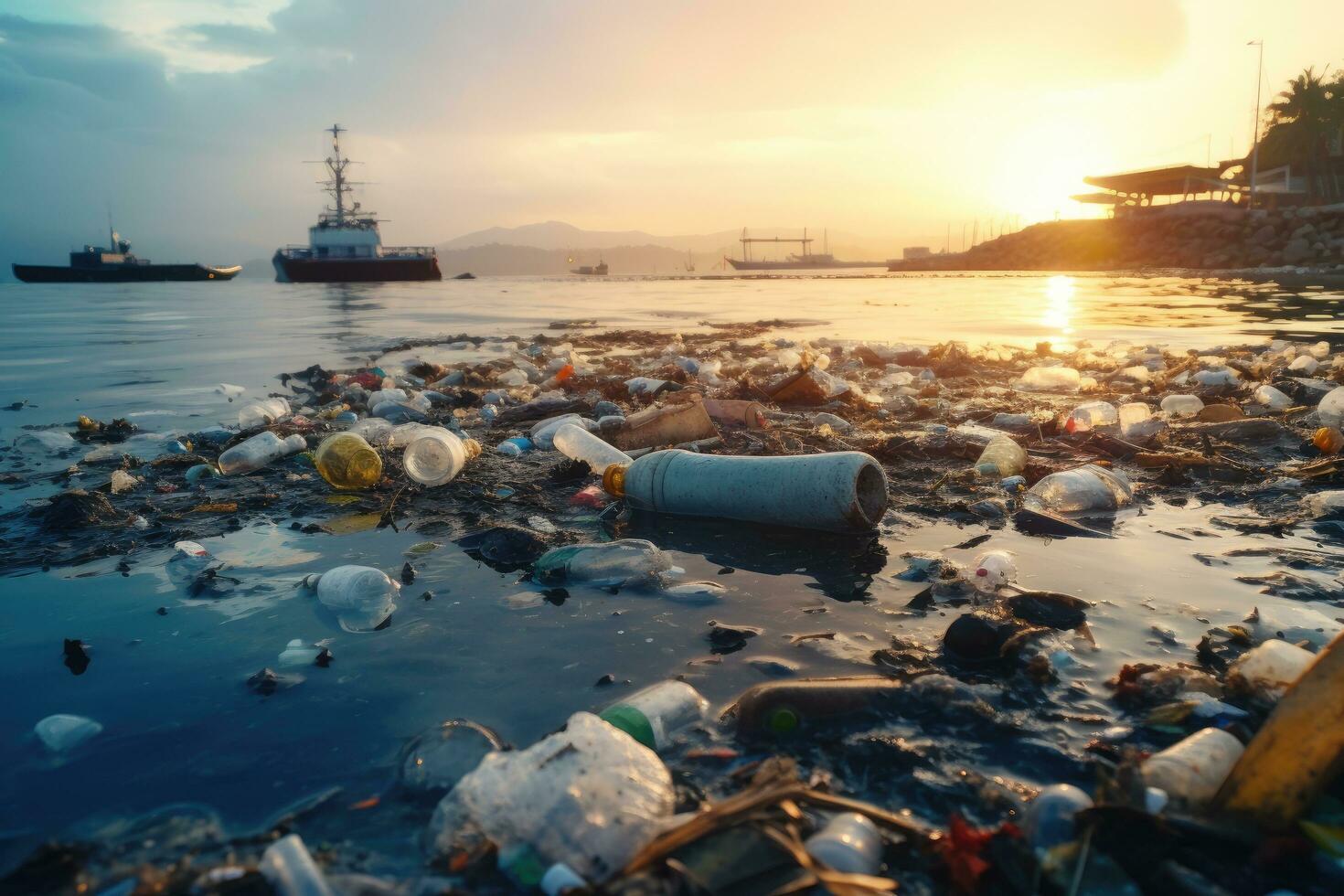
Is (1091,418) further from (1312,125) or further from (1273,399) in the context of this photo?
(1312,125)

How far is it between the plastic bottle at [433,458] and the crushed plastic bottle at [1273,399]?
5.27m

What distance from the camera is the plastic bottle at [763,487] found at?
2.88 m

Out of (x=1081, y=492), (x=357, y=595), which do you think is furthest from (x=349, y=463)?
(x=1081, y=492)

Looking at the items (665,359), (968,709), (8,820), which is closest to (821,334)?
(665,359)

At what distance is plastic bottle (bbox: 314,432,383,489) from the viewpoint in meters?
3.64

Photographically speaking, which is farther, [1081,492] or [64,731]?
[1081,492]

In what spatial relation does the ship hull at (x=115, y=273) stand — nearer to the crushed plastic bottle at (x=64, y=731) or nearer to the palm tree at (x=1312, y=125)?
the crushed plastic bottle at (x=64, y=731)

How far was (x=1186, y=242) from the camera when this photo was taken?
43.8 m

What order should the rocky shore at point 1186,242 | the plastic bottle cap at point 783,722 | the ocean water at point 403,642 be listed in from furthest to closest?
the rocky shore at point 1186,242 < the plastic bottle cap at point 783,722 < the ocean water at point 403,642

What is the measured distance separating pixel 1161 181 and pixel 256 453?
218 ft

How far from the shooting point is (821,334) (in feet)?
39.1

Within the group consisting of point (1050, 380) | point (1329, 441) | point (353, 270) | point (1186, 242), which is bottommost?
point (1329, 441)

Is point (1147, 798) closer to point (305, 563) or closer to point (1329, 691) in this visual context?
point (1329, 691)

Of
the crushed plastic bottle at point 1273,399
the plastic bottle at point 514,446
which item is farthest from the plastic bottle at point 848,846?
the crushed plastic bottle at point 1273,399
